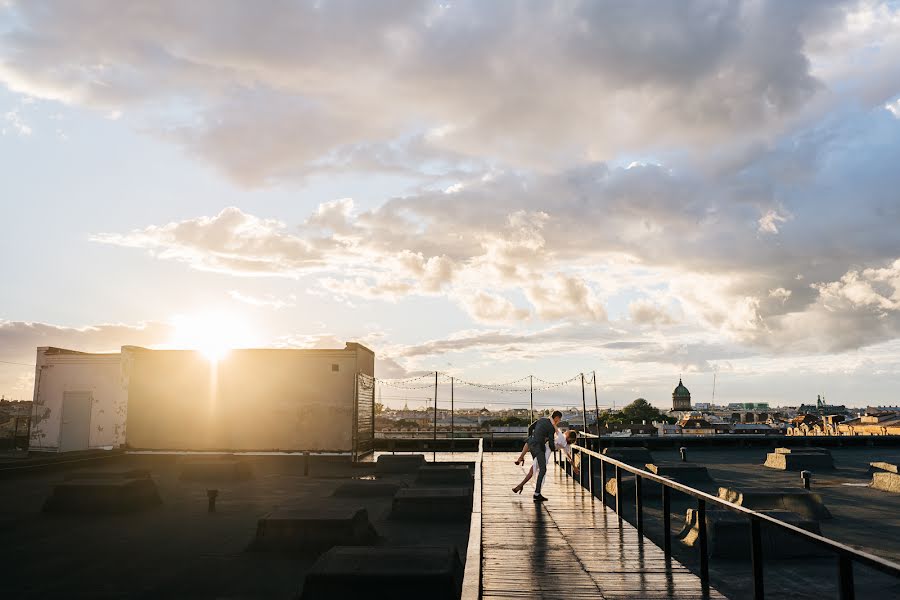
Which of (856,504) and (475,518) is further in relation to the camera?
(856,504)

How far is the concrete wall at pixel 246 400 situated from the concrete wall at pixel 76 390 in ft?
7.39

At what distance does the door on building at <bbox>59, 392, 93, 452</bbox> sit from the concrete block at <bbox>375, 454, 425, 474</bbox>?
18565 mm

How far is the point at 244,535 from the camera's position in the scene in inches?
600

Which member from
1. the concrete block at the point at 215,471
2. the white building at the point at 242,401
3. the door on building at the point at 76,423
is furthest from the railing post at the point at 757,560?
the door on building at the point at 76,423

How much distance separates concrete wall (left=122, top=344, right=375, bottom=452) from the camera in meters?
32.2

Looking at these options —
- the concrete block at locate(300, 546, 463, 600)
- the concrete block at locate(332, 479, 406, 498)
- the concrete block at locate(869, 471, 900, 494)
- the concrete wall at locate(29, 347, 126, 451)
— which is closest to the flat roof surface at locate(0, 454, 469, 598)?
the concrete block at locate(332, 479, 406, 498)

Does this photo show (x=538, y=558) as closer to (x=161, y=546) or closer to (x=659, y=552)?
(x=659, y=552)

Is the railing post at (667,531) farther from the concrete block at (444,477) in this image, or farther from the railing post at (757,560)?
the concrete block at (444,477)

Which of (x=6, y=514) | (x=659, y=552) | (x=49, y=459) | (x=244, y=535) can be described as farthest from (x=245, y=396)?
(x=659, y=552)

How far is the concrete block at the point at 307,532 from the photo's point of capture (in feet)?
44.3

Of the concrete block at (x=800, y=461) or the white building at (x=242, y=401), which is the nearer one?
the concrete block at (x=800, y=461)

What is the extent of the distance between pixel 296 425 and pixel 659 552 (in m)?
25.7

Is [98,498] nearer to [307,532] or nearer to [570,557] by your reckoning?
[307,532]

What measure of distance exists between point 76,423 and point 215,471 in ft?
50.2
